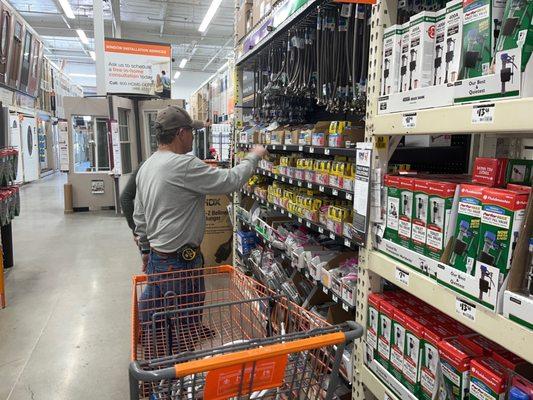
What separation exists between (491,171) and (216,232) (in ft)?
12.8

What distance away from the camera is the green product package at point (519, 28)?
1.01 m

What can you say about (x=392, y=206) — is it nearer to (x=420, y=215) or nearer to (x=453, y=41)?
(x=420, y=215)

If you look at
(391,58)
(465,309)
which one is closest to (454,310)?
(465,309)

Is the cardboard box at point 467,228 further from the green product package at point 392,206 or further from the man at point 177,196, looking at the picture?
the man at point 177,196

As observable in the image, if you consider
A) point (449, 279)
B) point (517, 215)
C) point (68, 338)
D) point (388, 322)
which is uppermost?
point (517, 215)

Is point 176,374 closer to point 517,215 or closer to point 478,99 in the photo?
point 517,215

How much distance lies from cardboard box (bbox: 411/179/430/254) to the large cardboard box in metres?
3.55

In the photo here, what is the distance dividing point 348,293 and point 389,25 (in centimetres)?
115

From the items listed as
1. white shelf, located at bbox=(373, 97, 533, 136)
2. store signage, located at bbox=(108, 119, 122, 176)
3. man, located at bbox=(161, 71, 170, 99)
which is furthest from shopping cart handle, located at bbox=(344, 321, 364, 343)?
man, located at bbox=(161, 71, 170, 99)

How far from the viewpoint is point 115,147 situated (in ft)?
25.3

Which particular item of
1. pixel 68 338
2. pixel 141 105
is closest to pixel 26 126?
pixel 141 105

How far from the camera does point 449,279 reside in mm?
1252

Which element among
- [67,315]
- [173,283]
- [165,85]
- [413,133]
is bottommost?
[67,315]

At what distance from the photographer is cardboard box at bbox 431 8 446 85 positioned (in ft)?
4.37
